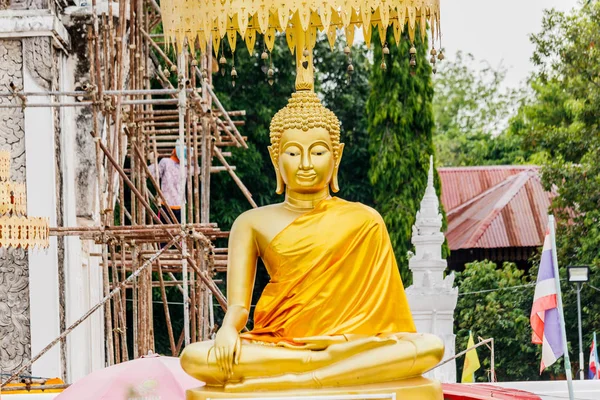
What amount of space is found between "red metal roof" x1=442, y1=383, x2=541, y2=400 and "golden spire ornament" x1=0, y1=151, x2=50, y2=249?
12.9 ft

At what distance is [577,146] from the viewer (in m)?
20.5

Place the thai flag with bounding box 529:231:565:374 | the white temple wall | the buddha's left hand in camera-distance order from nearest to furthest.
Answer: the buddha's left hand → the thai flag with bounding box 529:231:565:374 → the white temple wall

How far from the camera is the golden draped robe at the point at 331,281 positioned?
6.55m

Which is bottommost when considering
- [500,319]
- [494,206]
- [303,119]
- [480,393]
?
A: [500,319]

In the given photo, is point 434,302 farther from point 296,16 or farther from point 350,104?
point 350,104

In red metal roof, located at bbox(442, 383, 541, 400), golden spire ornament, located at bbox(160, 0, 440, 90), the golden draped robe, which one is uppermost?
golden spire ornament, located at bbox(160, 0, 440, 90)

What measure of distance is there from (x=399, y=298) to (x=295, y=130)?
0.95 m

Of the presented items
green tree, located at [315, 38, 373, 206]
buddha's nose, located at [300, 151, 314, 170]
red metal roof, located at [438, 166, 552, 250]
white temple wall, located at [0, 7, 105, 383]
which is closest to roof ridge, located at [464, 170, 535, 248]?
red metal roof, located at [438, 166, 552, 250]

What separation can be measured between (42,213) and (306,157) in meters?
6.24

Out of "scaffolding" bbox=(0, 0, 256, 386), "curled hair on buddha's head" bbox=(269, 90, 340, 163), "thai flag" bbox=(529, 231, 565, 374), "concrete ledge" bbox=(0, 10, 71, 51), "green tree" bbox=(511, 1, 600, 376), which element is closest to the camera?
"curled hair on buddha's head" bbox=(269, 90, 340, 163)

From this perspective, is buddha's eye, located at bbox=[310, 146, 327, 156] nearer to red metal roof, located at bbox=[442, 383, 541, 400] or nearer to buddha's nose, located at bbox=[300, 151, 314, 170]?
buddha's nose, located at bbox=[300, 151, 314, 170]

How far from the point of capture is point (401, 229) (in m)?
21.2

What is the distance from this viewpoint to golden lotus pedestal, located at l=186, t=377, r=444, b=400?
6.21 metres

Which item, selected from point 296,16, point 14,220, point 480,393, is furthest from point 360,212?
point 14,220
